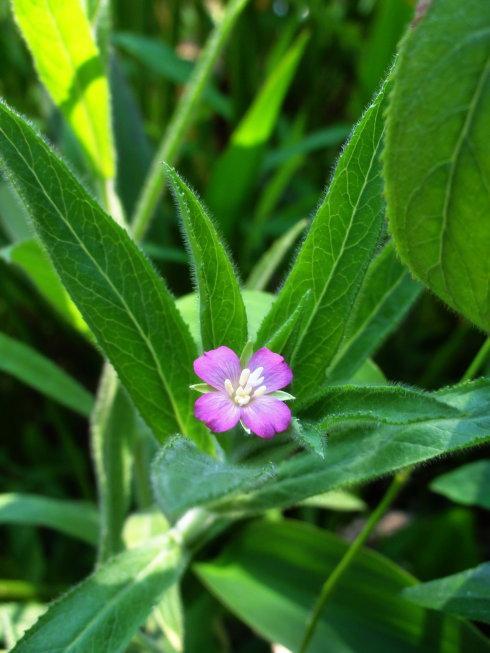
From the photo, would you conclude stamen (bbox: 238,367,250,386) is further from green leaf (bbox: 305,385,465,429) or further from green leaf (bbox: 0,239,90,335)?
green leaf (bbox: 0,239,90,335)

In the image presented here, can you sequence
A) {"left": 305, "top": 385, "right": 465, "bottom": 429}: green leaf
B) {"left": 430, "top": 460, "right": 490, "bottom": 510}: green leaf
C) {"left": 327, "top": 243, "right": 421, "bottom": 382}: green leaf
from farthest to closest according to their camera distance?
1. {"left": 430, "top": 460, "right": 490, "bottom": 510}: green leaf
2. {"left": 327, "top": 243, "right": 421, "bottom": 382}: green leaf
3. {"left": 305, "top": 385, "right": 465, "bottom": 429}: green leaf

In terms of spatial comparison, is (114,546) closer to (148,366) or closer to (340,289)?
(148,366)

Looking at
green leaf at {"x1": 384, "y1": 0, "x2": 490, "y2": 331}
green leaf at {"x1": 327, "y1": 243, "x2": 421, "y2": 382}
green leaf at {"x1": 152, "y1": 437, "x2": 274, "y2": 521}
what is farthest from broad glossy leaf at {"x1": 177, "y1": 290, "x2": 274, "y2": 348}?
green leaf at {"x1": 384, "y1": 0, "x2": 490, "y2": 331}

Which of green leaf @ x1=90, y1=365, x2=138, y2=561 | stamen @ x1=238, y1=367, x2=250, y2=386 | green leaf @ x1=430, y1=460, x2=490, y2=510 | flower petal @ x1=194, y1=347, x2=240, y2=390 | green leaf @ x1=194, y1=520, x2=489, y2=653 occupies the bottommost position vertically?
green leaf @ x1=194, y1=520, x2=489, y2=653

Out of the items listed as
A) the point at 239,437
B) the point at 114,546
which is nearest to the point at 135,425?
the point at 114,546

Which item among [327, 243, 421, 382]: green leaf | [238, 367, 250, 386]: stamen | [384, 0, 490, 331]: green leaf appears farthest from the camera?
[327, 243, 421, 382]: green leaf

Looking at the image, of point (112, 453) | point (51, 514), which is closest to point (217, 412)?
point (112, 453)

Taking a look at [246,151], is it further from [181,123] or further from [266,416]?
[266,416]
